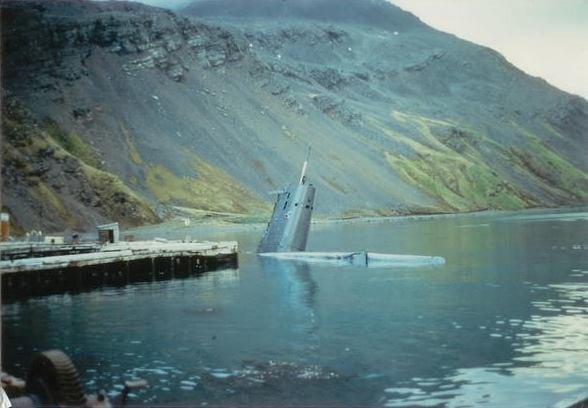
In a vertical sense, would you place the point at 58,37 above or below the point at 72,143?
above

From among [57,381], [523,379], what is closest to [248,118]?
[523,379]

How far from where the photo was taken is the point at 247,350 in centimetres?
1061

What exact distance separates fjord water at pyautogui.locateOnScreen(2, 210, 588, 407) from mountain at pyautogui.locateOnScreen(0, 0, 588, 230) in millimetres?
1783

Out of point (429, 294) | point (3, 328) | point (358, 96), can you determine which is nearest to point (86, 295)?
point (3, 328)

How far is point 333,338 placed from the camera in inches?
442

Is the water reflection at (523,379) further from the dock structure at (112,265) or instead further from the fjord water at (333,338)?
the dock structure at (112,265)

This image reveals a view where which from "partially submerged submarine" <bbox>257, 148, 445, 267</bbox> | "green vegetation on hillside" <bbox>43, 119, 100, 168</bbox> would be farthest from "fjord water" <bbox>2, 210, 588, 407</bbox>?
"partially submerged submarine" <bbox>257, 148, 445, 267</bbox>

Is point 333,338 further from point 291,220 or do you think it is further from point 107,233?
point 291,220

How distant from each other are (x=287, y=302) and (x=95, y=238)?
4141mm

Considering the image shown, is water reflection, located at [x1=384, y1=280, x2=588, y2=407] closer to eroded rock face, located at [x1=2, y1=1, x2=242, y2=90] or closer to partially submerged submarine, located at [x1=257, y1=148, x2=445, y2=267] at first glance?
eroded rock face, located at [x1=2, y1=1, x2=242, y2=90]

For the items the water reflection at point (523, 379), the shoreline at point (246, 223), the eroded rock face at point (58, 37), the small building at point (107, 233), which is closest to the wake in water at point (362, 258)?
the shoreline at point (246, 223)

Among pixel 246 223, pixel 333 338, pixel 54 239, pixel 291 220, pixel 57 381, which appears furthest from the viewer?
pixel 246 223

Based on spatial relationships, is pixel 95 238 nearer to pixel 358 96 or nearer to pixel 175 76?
pixel 175 76

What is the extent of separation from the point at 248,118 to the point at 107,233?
32.9 meters
